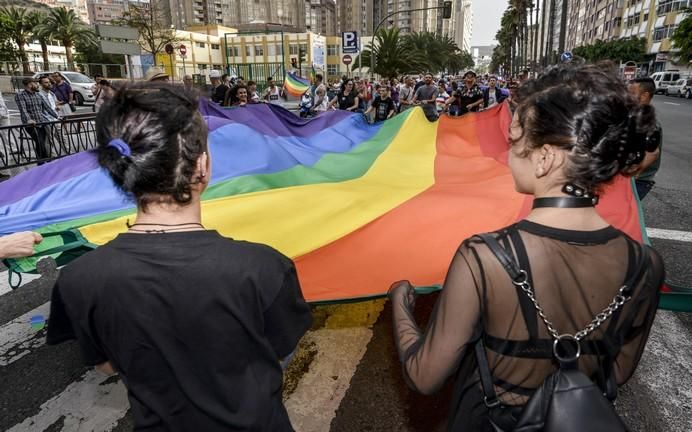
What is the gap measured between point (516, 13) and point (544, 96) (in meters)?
71.9

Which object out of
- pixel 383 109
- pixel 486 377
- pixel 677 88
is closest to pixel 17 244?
pixel 486 377

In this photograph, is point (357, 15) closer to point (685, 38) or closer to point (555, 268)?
point (685, 38)

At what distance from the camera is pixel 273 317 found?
4.04 ft

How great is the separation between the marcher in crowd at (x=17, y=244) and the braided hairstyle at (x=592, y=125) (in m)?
1.84

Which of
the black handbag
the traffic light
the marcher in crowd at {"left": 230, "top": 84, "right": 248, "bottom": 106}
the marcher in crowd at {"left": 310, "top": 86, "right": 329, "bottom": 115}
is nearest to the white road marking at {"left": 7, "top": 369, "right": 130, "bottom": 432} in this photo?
the black handbag

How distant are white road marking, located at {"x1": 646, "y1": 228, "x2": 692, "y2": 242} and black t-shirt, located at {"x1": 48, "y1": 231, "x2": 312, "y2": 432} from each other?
228 inches

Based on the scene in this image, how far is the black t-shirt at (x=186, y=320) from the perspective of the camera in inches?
43.1

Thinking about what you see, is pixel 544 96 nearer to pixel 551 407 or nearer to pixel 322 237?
pixel 551 407

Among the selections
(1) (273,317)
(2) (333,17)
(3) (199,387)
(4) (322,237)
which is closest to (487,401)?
(1) (273,317)

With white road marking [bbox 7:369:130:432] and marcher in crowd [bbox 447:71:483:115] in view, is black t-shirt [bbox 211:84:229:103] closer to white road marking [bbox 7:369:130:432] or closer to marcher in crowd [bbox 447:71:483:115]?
marcher in crowd [bbox 447:71:483:115]

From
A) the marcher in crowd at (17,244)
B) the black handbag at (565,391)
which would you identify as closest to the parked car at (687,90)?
the black handbag at (565,391)

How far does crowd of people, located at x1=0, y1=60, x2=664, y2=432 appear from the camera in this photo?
1111 millimetres

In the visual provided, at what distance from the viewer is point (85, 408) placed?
2842 millimetres

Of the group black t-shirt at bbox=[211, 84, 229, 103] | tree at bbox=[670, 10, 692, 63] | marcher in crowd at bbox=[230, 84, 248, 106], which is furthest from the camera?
tree at bbox=[670, 10, 692, 63]
